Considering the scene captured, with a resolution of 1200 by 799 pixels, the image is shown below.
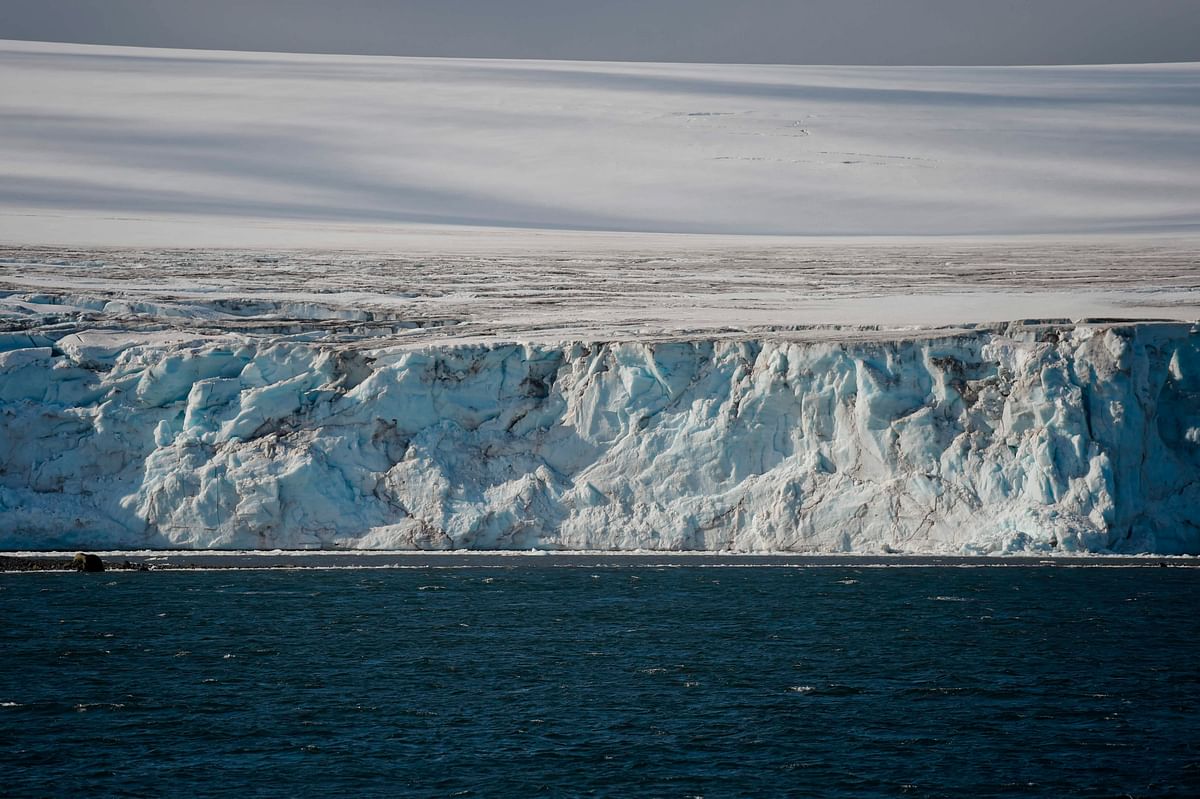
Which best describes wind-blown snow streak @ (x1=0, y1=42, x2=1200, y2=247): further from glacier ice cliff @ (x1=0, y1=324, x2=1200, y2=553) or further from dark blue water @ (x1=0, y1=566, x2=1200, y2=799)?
Result: dark blue water @ (x1=0, y1=566, x2=1200, y2=799)

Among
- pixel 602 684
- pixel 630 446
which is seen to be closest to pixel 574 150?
pixel 630 446

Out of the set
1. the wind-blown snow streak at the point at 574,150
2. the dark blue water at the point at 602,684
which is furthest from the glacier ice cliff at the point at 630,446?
the wind-blown snow streak at the point at 574,150

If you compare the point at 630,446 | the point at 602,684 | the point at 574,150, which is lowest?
the point at 602,684

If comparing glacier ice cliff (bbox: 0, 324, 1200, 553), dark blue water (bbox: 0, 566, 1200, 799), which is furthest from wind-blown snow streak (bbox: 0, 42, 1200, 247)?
dark blue water (bbox: 0, 566, 1200, 799)

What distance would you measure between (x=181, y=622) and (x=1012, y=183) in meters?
40.7

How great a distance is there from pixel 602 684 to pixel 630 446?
40.1 feet

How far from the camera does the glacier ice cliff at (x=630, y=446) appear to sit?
31.0 metres

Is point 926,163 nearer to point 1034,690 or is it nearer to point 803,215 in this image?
point 803,215

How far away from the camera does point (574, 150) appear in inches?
2482

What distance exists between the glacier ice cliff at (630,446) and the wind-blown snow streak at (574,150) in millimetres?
13273

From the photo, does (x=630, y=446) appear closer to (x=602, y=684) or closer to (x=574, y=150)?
(x=602, y=684)

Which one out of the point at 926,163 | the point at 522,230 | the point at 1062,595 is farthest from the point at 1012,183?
Result: the point at 1062,595

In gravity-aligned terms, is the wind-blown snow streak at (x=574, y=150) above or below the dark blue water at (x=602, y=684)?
above

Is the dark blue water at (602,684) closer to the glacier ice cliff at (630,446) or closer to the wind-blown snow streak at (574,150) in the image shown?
the glacier ice cliff at (630,446)
